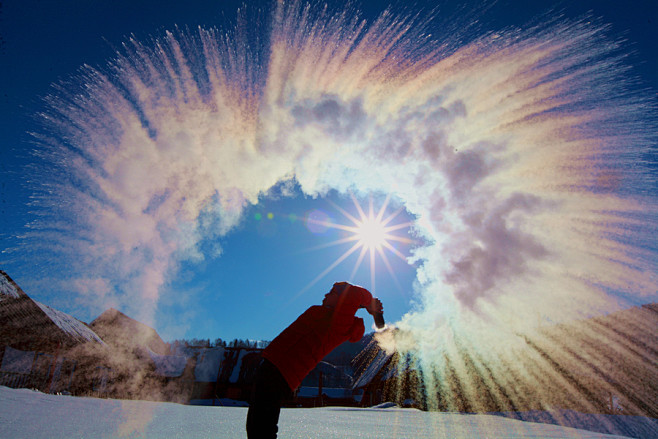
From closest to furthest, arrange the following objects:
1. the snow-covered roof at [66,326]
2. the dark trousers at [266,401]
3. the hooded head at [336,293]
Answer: the dark trousers at [266,401] < the hooded head at [336,293] < the snow-covered roof at [66,326]

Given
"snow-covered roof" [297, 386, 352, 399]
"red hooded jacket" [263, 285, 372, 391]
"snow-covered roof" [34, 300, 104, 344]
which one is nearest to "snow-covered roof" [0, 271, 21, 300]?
"snow-covered roof" [34, 300, 104, 344]

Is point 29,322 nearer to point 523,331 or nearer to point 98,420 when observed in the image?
point 98,420

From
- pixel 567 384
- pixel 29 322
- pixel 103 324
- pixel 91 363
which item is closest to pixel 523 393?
pixel 567 384

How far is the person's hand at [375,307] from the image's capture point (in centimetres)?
322

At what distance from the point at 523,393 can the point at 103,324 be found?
48365mm

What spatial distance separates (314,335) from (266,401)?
635 mm

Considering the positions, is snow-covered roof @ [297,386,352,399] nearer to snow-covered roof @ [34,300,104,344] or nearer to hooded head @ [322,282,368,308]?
snow-covered roof @ [34,300,104,344]

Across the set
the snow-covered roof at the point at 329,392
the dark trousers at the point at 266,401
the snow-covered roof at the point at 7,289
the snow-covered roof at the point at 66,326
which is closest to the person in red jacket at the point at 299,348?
the dark trousers at the point at 266,401

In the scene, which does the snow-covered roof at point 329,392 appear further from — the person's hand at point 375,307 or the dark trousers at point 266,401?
the dark trousers at point 266,401

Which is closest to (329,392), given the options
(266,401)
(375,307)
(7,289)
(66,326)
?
(66,326)

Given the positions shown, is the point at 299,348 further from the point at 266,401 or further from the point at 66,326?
the point at 66,326

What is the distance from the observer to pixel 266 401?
2.57 metres

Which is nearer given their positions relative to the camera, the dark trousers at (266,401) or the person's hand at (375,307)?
the dark trousers at (266,401)

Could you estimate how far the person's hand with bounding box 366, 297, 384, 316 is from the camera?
127 inches
